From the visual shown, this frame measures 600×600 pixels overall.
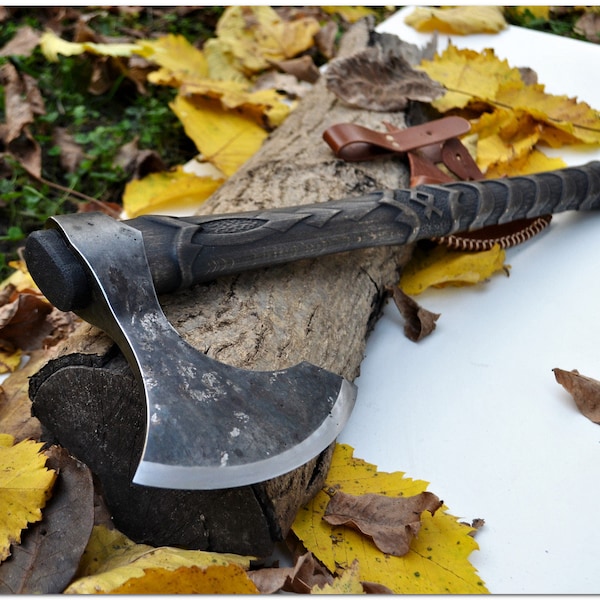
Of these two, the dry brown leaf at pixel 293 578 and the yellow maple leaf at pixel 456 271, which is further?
the yellow maple leaf at pixel 456 271

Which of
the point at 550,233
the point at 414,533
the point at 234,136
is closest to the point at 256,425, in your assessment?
the point at 414,533

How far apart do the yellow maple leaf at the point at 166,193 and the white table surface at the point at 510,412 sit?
29.1 inches

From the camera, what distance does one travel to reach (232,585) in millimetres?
1168

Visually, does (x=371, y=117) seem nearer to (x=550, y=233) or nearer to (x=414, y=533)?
(x=550, y=233)

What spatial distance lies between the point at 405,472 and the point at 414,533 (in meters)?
0.18

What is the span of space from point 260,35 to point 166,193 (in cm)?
126

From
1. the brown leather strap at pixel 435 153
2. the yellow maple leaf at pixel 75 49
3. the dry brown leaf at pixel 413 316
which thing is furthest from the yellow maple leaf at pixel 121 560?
the yellow maple leaf at pixel 75 49

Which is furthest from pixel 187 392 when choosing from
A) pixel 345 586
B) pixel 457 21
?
pixel 457 21

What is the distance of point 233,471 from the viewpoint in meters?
1.16

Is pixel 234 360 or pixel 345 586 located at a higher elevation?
pixel 234 360

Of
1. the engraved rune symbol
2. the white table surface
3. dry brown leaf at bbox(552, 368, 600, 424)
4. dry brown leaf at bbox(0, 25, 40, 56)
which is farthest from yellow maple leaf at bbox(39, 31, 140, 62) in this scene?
dry brown leaf at bbox(552, 368, 600, 424)

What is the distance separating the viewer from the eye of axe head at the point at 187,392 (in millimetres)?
1163

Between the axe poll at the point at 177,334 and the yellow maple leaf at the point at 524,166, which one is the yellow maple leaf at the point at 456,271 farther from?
the yellow maple leaf at the point at 524,166

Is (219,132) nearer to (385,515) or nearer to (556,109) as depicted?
(556,109)
